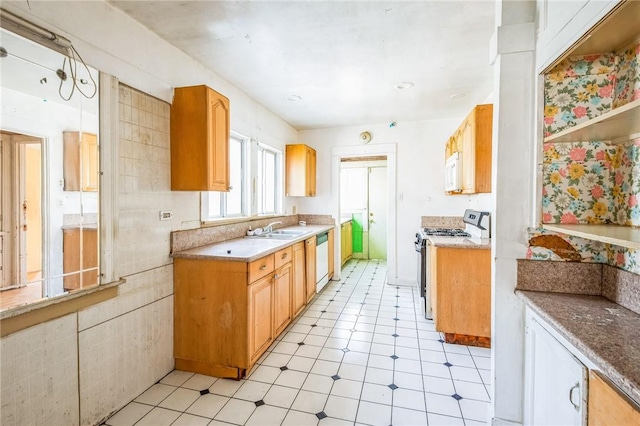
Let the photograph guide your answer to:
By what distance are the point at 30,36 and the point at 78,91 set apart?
29cm

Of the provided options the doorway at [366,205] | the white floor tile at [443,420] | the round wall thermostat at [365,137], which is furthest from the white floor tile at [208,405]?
the doorway at [366,205]

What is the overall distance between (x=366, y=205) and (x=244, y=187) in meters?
3.50

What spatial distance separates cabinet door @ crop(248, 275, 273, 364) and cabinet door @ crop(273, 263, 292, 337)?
8 centimetres

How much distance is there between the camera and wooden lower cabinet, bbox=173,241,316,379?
2074mm

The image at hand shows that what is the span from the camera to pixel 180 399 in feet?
6.19

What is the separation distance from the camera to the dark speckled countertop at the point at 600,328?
80cm

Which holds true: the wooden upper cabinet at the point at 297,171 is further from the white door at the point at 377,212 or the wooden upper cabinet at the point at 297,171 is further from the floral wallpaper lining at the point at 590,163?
the floral wallpaper lining at the point at 590,163

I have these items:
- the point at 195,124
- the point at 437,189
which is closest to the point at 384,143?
the point at 437,189

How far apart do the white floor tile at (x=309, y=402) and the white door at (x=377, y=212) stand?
460 centimetres

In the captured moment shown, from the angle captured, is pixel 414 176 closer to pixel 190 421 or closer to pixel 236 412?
pixel 236 412

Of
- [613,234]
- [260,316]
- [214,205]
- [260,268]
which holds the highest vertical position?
[214,205]

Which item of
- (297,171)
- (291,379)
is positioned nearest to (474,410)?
(291,379)

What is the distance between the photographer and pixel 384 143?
177 inches

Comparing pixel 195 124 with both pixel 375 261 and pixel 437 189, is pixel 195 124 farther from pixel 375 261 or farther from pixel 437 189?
pixel 375 261
